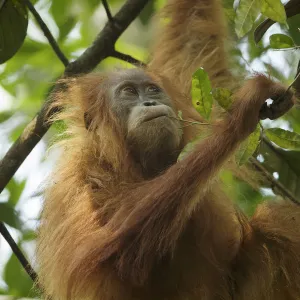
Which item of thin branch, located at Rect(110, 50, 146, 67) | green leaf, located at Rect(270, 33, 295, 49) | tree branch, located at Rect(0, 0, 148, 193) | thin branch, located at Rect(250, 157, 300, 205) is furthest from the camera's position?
thin branch, located at Rect(110, 50, 146, 67)

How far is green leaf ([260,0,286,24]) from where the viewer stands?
377cm

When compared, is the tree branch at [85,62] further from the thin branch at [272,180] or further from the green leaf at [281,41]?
the green leaf at [281,41]

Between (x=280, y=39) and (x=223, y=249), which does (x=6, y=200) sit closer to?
(x=223, y=249)

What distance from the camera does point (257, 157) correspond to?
545 cm

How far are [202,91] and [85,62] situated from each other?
195 cm

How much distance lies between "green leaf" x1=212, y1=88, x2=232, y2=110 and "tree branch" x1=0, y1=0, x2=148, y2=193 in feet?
6.07

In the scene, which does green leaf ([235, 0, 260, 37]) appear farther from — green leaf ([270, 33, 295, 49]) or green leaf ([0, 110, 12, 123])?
green leaf ([0, 110, 12, 123])

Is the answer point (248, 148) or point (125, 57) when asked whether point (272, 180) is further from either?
point (248, 148)

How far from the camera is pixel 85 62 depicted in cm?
559

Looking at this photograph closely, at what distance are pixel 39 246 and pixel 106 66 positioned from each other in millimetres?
2466

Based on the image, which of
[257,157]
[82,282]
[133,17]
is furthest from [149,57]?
[82,282]

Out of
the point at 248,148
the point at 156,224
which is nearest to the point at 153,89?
the point at 156,224

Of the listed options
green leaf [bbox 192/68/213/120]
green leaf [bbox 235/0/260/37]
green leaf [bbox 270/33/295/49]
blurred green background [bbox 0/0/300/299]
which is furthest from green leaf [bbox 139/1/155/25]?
green leaf [bbox 270/33/295/49]

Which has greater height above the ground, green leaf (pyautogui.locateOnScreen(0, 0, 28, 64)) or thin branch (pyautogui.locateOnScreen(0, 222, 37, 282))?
green leaf (pyautogui.locateOnScreen(0, 0, 28, 64))
